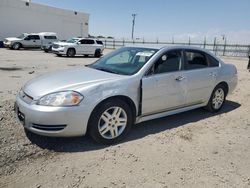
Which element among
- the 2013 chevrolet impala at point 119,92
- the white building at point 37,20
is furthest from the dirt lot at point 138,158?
the white building at point 37,20

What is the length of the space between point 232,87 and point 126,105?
128 inches

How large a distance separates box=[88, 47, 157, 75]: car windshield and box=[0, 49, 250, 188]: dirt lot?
107cm

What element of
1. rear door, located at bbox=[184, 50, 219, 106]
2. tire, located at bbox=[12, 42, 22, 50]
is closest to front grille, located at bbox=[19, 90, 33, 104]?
rear door, located at bbox=[184, 50, 219, 106]

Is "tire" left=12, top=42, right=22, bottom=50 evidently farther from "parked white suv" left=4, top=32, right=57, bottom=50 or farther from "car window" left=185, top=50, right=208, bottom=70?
"car window" left=185, top=50, right=208, bottom=70

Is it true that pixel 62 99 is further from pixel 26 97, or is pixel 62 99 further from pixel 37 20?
pixel 37 20

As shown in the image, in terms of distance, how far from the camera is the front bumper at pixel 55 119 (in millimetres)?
3480

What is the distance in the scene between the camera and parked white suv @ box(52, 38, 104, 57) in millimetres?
21281

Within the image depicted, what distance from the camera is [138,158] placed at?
3.57 metres

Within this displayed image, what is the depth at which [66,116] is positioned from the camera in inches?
139

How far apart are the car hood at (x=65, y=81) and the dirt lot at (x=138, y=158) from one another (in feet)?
2.47

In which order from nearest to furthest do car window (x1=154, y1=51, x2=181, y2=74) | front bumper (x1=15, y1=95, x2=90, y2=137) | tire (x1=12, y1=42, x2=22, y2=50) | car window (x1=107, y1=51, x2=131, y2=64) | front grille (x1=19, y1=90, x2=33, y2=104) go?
front bumper (x1=15, y1=95, x2=90, y2=137) < front grille (x1=19, y1=90, x2=33, y2=104) < car window (x1=154, y1=51, x2=181, y2=74) < car window (x1=107, y1=51, x2=131, y2=64) < tire (x1=12, y1=42, x2=22, y2=50)

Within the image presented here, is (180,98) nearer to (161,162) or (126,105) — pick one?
(126,105)

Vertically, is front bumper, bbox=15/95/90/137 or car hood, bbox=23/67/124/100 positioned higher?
car hood, bbox=23/67/124/100

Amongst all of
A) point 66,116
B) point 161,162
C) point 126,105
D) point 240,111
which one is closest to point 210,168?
point 161,162
